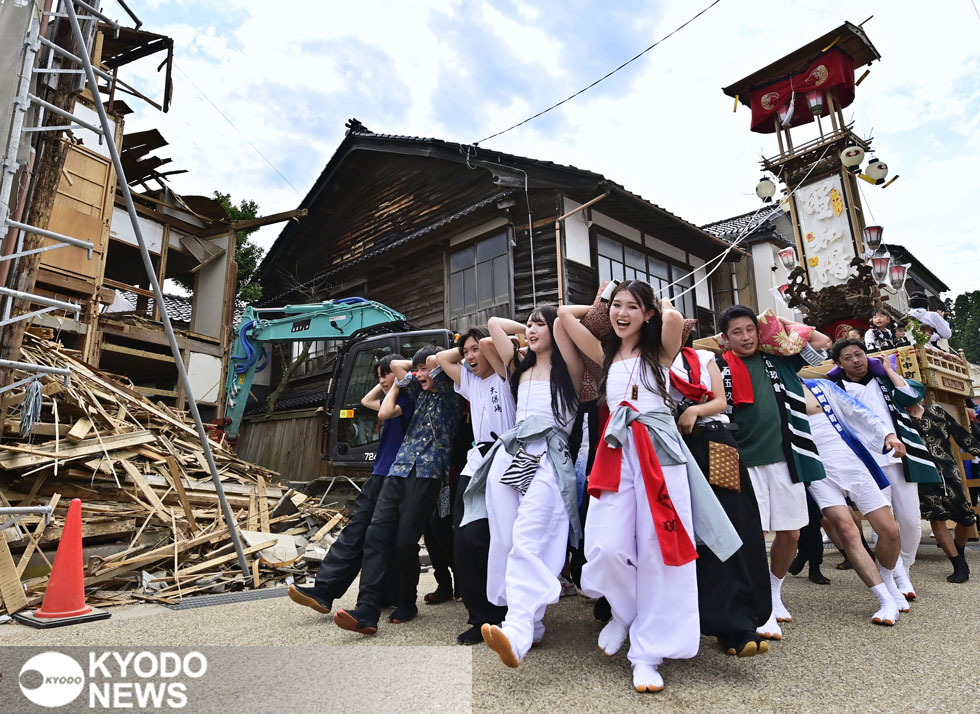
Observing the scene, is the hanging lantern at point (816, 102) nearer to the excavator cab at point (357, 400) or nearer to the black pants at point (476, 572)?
the excavator cab at point (357, 400)

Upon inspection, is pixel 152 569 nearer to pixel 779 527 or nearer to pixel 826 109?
pixel 779 527

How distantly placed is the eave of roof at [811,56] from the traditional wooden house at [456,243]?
4.62 metres

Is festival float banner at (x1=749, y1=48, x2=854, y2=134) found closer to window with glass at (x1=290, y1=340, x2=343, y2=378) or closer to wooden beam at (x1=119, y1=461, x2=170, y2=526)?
window with glass at (x1=290, y1=340, x2=343, y2=378)

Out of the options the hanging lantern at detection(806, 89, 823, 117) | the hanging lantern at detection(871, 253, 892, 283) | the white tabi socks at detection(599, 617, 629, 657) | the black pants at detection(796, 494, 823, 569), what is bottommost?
the white tabi socks at detection(599, 617, 629, 657)

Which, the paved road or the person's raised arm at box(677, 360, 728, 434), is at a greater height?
the person's raised arm at box(677, 360, 728, 434)

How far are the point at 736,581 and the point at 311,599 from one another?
7.51 ft

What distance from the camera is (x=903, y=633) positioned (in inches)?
118

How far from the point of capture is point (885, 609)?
3.21 m

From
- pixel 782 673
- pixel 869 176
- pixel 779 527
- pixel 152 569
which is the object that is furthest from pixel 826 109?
pixel 152 569

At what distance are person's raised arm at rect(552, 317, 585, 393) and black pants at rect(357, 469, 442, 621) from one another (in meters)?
1.11

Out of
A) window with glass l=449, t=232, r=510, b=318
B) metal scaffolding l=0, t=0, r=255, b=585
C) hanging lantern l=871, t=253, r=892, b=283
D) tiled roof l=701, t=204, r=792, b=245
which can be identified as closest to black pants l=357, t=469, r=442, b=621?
metal scaffolding l=0, t=0, r=255, b=585

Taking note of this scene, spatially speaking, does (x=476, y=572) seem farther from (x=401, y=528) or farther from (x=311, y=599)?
(x=311, y=599)

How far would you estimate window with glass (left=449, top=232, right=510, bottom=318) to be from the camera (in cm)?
1148

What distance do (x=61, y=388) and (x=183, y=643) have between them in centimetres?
491
